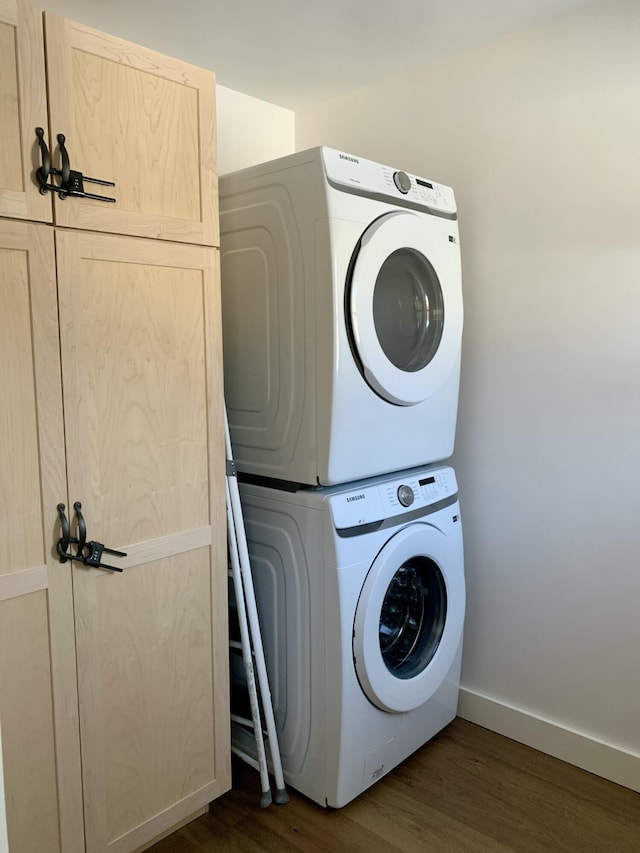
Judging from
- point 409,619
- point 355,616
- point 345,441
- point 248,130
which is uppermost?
point 248,130

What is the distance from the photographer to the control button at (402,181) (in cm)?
202

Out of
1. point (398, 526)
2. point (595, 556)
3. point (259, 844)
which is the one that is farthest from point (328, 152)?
point (259, 844)

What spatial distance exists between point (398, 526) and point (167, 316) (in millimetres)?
921

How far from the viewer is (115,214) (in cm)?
157

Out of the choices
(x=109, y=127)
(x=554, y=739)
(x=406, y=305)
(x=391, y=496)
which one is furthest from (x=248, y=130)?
(x=554, y=739)

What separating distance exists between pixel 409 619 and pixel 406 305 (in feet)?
3.42

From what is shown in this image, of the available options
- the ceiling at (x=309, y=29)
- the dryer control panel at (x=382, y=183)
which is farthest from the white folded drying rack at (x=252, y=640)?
the ceiling at (x=309, y=29)

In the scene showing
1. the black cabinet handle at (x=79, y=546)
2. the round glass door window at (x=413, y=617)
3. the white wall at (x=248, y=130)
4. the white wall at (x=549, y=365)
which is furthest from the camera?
the white wall at (x=248, y=130)

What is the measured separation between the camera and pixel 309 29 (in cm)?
212

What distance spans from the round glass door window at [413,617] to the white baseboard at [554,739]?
0.43 m

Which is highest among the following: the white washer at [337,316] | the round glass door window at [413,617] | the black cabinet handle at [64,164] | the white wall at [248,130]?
the white wall at [248,130]

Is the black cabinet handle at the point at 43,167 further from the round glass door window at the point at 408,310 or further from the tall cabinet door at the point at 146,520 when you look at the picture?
the round glass door window at the point at 408,310

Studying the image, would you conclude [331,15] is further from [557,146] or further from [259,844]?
[259,844]

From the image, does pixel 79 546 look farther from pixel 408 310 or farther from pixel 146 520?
pixel 408 310
